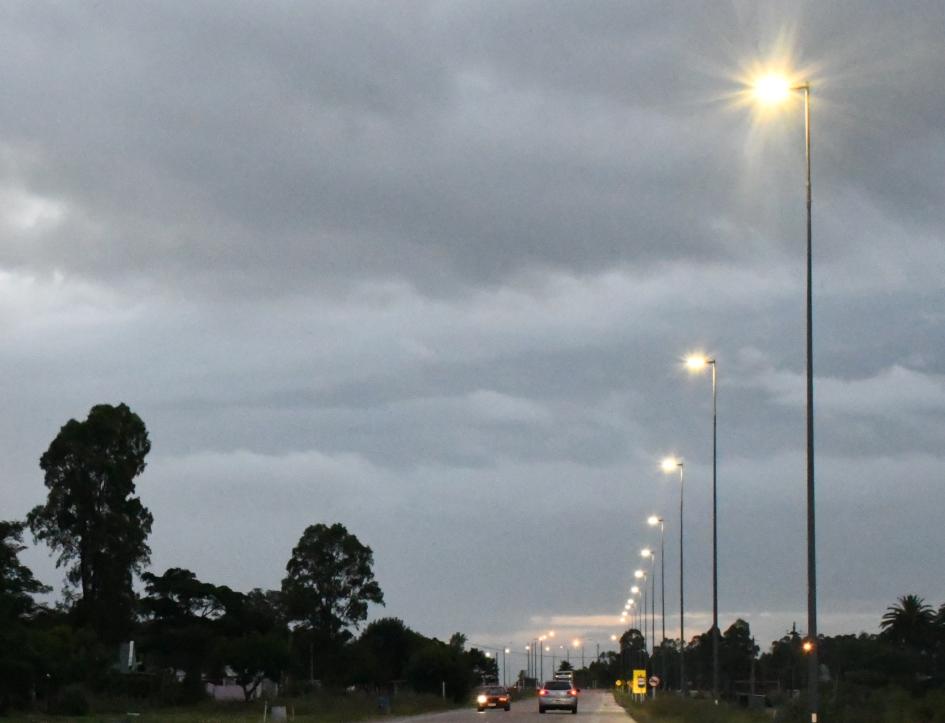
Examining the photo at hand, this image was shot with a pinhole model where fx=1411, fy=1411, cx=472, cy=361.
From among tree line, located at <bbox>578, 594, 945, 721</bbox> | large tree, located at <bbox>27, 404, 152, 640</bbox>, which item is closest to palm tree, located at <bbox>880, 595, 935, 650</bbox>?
tree line, located at <bbox>578, 594, 945, 721</bbox>

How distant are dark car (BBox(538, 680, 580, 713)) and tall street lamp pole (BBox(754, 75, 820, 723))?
46.8 meters

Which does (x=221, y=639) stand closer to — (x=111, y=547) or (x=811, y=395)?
(x=111, y=547)

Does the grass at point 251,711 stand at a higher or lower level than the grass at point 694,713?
lower

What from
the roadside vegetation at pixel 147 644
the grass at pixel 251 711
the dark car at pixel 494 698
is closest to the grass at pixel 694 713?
the roadside vegetation at pixel 147 644

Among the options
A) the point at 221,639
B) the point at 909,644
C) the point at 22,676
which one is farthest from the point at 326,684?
the point at 22,676

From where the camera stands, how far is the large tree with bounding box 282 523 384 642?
120688 millimetres

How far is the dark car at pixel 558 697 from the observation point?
74062 millimetres

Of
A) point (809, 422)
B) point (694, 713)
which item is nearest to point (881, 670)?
point (694, 713)

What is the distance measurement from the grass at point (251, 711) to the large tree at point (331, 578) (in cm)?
2512

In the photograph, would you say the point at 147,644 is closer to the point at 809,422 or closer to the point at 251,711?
the point at 251,711

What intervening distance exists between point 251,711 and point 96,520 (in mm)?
16083

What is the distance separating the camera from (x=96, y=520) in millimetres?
85750

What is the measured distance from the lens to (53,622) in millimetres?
83312

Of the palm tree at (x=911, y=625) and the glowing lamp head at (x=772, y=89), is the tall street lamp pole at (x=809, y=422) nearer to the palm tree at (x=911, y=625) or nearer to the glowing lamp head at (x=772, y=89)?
the glowing lamp head at (x=772, y=89)
